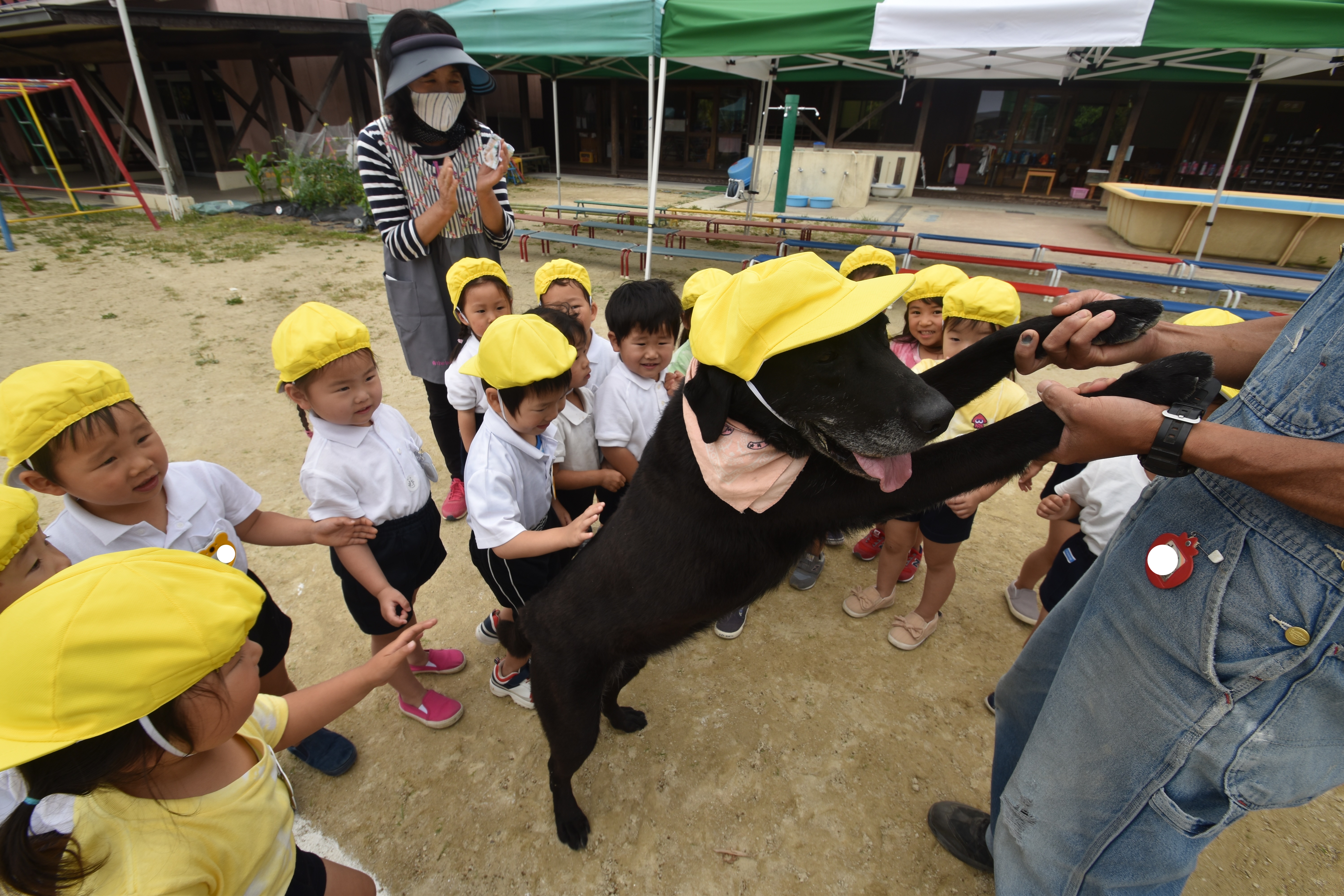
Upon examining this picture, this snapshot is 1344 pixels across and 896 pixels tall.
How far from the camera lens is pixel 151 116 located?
1138 centimetres

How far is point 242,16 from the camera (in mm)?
12445

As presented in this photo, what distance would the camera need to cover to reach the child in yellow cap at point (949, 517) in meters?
2.51

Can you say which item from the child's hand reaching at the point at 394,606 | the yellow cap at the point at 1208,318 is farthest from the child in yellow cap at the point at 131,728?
the yellow cap at the point at 1208,318

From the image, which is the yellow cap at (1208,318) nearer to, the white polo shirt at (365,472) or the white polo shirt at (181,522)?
the white polo shirt at (365,472)

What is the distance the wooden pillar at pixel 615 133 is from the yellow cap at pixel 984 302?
2041 cm

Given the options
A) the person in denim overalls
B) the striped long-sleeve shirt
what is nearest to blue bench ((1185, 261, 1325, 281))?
the person in denim overalls

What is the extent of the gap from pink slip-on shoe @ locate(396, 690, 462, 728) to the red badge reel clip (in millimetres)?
2578

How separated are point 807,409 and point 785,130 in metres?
12.9

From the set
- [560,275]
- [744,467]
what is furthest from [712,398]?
[560,275]

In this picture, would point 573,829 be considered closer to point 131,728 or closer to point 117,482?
point 131,728

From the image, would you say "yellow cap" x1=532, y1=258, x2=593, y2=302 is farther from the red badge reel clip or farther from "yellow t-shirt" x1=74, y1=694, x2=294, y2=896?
the red badge reel clip

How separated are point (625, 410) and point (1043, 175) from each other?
67.2 ft

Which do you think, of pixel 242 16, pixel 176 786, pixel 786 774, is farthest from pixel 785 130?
pixel 176 786

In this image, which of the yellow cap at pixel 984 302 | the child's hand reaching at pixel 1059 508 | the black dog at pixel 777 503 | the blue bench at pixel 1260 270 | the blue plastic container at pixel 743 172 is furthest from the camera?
the blue plastic container at pixel 743 172
